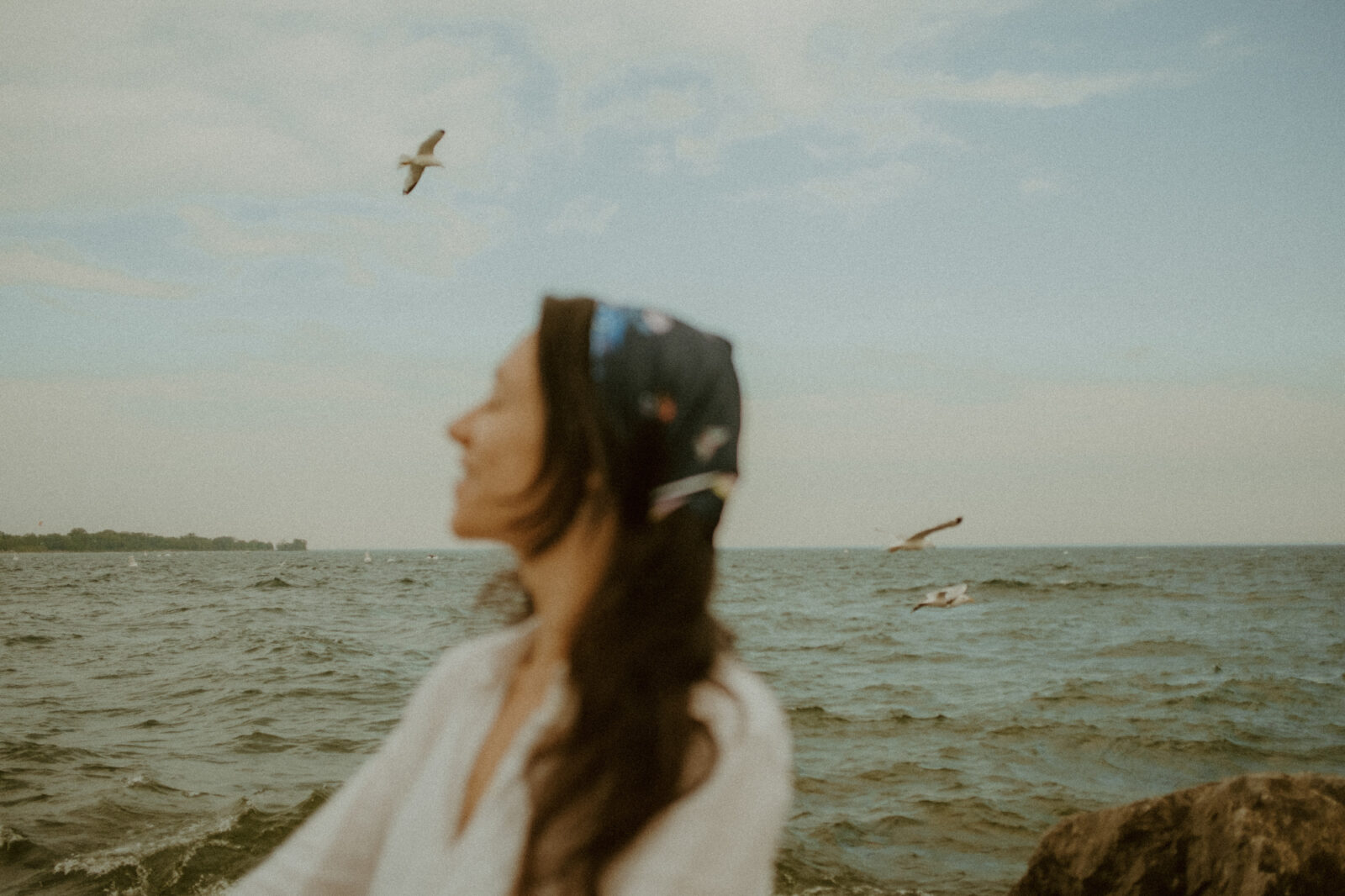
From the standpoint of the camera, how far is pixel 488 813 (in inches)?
46.0

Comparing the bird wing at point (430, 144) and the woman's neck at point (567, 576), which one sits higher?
the bird wing at point (430, 144)

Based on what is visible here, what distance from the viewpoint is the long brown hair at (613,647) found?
1089 mm

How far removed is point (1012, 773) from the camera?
920 cm

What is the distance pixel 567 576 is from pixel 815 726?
1039 centimetres

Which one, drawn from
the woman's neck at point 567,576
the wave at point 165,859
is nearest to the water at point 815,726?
the wave at point 165,859

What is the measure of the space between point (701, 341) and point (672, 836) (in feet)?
1.91

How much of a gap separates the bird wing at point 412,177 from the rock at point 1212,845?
697cm

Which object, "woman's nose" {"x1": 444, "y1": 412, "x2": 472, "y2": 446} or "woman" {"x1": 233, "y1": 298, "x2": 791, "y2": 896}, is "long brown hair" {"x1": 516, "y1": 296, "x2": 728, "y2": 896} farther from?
"woman's nose" {"x1": 444, "y1": 412, "x2": 472, "y2": 446}

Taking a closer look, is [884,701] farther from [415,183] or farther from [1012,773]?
[415,183]

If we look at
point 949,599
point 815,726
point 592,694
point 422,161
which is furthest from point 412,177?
point 949,599

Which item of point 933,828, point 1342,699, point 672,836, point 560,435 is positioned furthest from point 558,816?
point 1342,699

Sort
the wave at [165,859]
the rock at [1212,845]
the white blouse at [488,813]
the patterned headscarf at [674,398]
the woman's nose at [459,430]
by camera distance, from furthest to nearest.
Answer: the wave at [165,859] < the rock at [1212,845] < the woman's nose at [459,430] < the patterned headscarf at [674,398] < the white blouse at [488,813]

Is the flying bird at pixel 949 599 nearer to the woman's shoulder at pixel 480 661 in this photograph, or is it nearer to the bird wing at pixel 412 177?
the bird wing at pixel 412 177

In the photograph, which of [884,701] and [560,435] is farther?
[884,701]
